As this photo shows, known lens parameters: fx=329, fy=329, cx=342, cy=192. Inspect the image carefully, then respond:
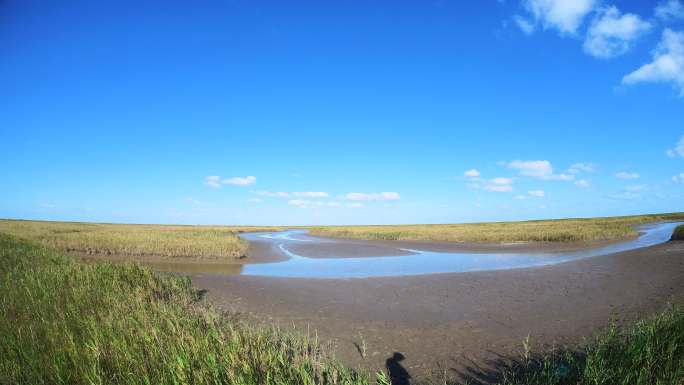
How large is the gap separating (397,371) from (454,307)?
5.01 meters

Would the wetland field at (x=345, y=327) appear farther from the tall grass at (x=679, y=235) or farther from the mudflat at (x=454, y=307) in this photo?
the tall grass at (x=679, y=235)

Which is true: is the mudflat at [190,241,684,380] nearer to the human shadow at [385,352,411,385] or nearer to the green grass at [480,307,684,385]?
the human shadow at [385,352,411,385]

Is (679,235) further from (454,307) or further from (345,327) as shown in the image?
(345,327)

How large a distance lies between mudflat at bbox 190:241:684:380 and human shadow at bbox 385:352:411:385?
126 mm

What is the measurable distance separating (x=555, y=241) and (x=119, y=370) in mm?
38930

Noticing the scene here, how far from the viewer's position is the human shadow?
5539mm

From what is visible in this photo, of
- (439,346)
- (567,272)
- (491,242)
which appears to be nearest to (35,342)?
(439,346)

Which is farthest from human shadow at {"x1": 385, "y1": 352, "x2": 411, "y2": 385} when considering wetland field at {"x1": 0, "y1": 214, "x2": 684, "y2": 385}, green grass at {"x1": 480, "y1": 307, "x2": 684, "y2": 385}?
green grass at {"x1": 480, "y1": 307, "x2": 684, "y2": 385}

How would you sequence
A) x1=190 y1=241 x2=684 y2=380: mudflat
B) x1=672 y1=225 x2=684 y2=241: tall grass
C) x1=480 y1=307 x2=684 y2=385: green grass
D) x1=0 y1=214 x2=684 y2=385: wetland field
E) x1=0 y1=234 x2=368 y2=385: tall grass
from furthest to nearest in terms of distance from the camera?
x1=672 y1=225 x2=684 y2=241: tall grass → x1=190 y1=241 x2=684 y2=380: mudflat → x1=0 y1=214 x2=684 y2=385: wetland field → x1=0 y1=234 x2=368 y2=385: tall grass → x1=480 y1=307 x2=684 y2=385: green grass

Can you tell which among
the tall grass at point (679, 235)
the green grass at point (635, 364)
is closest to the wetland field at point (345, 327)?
the green grass at point (635, 364)

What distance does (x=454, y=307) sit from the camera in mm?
Result: 10227

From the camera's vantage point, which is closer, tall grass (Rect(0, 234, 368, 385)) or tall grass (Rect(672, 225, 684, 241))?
tall grass (Rect(0, 234, 368, 385))

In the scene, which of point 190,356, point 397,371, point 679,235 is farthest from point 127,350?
point 679,235

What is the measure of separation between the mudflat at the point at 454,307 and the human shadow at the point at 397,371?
0.41 feet
